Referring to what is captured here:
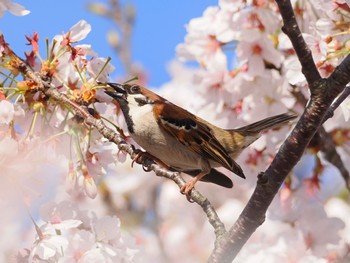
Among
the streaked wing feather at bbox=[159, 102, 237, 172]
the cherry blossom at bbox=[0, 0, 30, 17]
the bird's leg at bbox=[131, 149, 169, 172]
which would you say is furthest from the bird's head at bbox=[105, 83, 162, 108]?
the cherry blossom at bbox=[0, 0, 30, 17]

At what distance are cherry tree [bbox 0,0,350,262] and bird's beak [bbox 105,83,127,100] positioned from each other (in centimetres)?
5

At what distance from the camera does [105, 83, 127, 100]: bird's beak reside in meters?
3.22

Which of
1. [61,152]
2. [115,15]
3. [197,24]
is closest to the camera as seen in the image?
[61,152]

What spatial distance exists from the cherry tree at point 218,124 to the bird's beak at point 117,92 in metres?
0.05

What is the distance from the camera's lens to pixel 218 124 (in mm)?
4602

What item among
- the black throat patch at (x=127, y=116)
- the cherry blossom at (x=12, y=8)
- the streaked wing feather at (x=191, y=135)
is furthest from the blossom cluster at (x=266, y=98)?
the cherry blossom at (x=12, y=8)

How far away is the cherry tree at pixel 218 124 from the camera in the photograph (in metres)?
2.24

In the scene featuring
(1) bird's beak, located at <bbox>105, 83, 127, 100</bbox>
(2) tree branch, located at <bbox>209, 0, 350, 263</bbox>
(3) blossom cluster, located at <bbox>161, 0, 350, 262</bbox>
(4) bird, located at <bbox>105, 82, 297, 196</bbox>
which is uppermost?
(3) blossom cluster, located at <bbox>161, 0, 350, 262</bbox>

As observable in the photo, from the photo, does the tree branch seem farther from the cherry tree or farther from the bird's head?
the bird's head

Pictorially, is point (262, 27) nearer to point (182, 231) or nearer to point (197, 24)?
point (197, 24)

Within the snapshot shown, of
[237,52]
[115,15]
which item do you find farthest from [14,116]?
[115,15]

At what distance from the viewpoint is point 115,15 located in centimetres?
616

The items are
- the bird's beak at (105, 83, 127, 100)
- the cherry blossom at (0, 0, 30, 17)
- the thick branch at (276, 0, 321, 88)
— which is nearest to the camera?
the thick branch at (276, 0, 321, 88)

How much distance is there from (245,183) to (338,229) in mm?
688
